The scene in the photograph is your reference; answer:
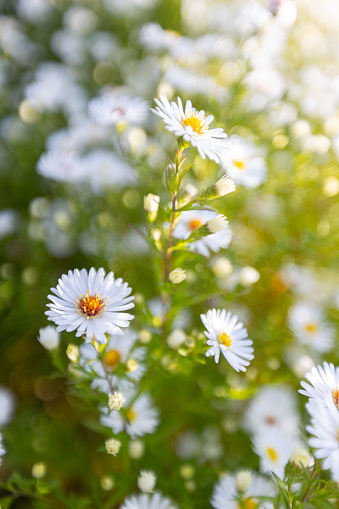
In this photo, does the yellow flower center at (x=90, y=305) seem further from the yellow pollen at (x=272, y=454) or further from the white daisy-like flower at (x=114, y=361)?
the yellow pollen at (x=272, y=454)

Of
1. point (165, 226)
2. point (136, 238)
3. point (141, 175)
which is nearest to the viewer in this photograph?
point (165, 226)

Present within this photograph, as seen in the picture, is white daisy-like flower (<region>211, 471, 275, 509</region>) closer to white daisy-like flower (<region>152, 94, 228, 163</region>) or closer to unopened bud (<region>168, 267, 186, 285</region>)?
unopened bud (<region>168, 267, 186, 285</region>)

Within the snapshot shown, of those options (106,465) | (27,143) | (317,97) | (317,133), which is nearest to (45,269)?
(27,143)

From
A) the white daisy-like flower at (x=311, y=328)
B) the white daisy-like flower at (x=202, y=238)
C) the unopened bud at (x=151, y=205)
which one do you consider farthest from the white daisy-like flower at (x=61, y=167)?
the white daisy-like flower at (x=311, y=328)

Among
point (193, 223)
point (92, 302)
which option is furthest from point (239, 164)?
point (92, 302)

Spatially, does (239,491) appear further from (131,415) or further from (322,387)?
(322,387)

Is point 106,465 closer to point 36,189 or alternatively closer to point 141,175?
point 141,175
